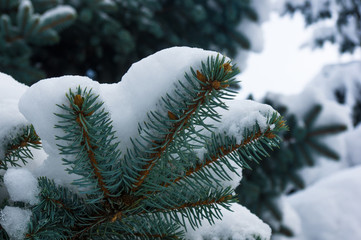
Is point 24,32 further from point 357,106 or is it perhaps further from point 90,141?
point 357,106

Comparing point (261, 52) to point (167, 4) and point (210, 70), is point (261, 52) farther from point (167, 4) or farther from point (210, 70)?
point (210, 70)

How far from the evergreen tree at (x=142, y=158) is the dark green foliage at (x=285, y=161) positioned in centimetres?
199

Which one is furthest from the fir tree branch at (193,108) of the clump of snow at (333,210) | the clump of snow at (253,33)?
the clump of snow at (253,33)

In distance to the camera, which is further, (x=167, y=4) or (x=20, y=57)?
(x=167, y=4)

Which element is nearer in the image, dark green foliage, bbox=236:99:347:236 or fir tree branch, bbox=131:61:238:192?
fir tree branch, bbox=131:61:238:192

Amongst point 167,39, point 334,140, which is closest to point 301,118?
point 334,140

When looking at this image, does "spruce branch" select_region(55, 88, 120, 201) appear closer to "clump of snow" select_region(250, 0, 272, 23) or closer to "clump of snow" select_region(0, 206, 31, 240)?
"clump of snow" select_region(0, 206, 31, 240)

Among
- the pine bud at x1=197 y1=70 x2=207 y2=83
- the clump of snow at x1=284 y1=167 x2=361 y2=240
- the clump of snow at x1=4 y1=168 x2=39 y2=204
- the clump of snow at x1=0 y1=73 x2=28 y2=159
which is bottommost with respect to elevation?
the clump of snow at x1=284 y1=167 x2=361 y2=240

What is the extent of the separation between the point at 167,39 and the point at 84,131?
284cm

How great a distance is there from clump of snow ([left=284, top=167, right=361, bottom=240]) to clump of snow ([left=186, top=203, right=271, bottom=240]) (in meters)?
2.34

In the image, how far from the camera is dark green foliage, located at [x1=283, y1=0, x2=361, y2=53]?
6.16 m

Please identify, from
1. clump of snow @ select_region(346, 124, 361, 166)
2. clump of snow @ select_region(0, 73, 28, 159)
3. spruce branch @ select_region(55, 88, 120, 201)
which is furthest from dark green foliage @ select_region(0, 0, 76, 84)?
clump of snow @ select_region(346, 124, 361, 166)

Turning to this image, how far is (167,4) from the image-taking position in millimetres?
3270

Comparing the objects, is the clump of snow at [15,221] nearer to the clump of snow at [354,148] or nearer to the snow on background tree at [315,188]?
the snow on background tree at [315,188]
